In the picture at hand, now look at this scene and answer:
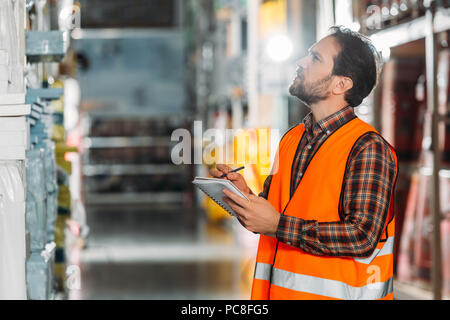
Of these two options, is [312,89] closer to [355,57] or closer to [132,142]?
[355,57]

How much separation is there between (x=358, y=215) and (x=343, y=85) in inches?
15.9

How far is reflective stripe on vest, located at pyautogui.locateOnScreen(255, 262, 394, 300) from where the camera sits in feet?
6.81

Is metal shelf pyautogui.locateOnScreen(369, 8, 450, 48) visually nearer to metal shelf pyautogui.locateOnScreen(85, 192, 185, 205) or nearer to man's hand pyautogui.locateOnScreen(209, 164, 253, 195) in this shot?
man's hand pyautogui.locateOnScreen(209, 164, 253, 195)

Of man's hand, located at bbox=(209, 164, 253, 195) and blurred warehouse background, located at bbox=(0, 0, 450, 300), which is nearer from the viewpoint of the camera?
man's hand, located at bbox=(209, 164, 253, 195)

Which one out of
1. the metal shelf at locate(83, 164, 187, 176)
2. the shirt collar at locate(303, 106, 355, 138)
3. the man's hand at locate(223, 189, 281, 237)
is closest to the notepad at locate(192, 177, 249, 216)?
the man's hand at locate(223, 189, 281, 237)

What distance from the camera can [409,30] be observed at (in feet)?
16.1

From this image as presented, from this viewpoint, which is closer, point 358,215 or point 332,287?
point 358,215

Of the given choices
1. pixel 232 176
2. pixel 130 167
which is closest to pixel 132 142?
pixel 130 167

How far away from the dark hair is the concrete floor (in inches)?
146

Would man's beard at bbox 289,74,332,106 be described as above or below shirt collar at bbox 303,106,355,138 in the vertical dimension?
above
